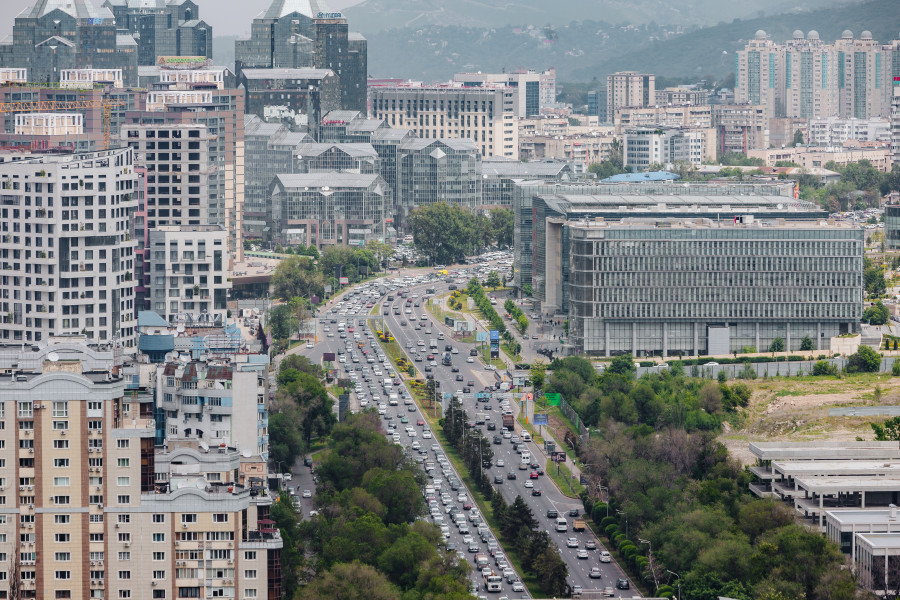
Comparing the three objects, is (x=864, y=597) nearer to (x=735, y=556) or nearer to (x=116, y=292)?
(x=735, y=556)

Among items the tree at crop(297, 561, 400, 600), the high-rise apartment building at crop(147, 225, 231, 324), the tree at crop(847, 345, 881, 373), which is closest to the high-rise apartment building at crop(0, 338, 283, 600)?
the tree at crop(297, 561, 400, 600)

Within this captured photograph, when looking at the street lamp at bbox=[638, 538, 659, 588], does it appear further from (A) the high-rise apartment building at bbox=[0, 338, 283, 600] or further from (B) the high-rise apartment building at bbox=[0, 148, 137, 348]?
(B) the high-rise apartment building at bbox=[0, 148, 137, 348]

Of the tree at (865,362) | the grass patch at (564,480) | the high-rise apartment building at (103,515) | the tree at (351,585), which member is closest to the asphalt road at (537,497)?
the grass patch at (564,480)

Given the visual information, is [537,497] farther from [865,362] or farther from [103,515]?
[865,362]

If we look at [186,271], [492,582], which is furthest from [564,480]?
[186,271]

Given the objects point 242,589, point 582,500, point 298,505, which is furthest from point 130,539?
point 582,500

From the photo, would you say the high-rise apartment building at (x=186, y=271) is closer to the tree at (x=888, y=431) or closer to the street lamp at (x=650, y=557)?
the tree at (x=888, y=431)

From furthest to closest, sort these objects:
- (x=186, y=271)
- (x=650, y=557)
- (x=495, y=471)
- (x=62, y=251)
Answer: (x=186, y=271) < (x=62, y=251) < (x=495, y=471) < (x=650, y=557)
